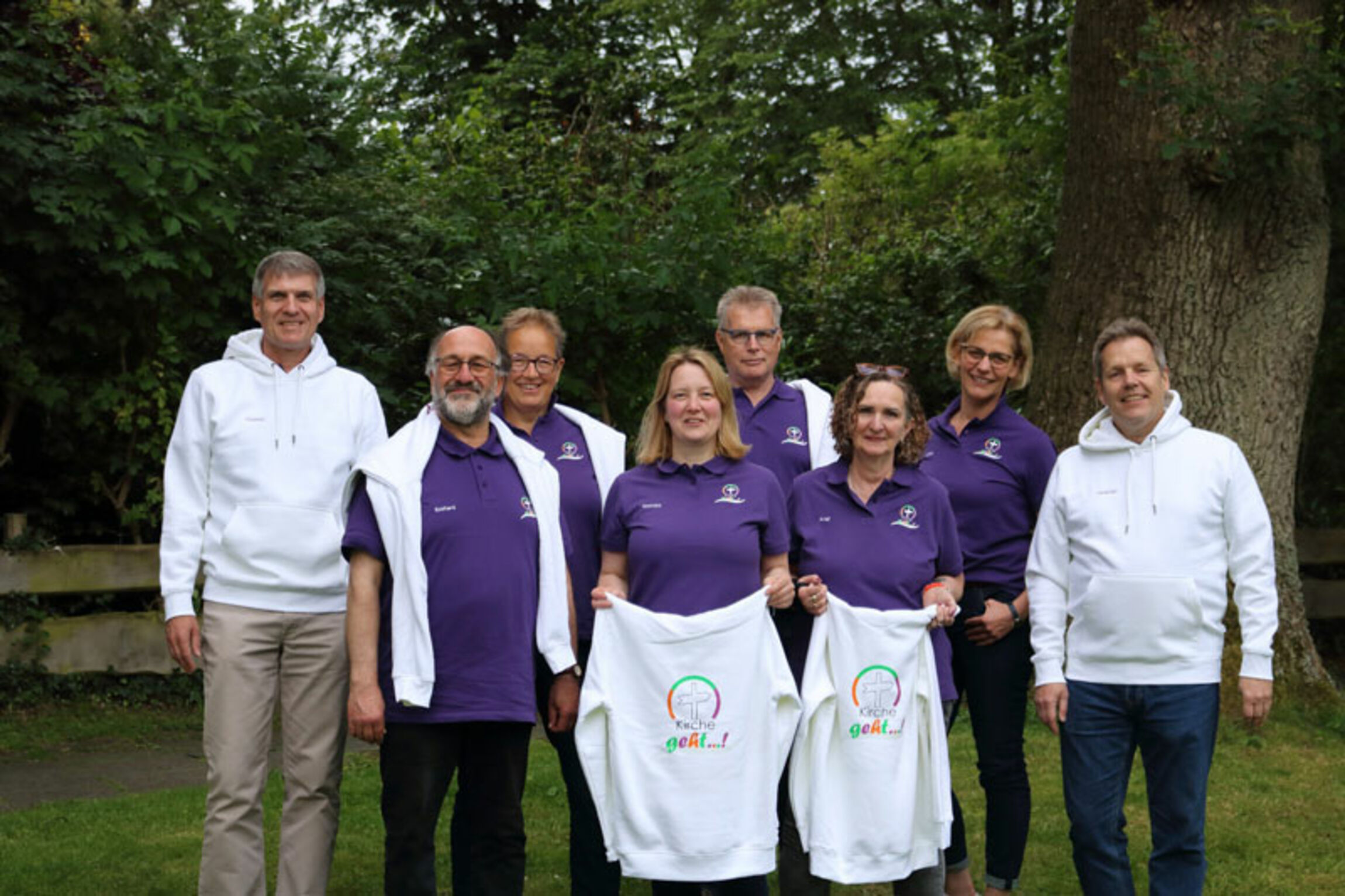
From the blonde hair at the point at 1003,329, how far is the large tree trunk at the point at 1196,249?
3.46m

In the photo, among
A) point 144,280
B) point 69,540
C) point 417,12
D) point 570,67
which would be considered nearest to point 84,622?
point 69,540

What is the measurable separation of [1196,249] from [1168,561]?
4.40 metres

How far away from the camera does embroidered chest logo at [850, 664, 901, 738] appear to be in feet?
13.7

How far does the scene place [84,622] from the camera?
8.85 m

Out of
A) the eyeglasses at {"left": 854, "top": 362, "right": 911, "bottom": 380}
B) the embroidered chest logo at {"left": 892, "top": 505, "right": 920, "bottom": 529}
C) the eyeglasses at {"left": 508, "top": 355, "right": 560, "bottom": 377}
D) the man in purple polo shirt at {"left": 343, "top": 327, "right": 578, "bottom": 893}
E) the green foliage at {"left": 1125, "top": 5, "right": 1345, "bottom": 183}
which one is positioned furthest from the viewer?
the green foliage at {"left": 1125, "top": 5, "right": 1345, "bottom": 183}

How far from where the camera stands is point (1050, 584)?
14.5ft

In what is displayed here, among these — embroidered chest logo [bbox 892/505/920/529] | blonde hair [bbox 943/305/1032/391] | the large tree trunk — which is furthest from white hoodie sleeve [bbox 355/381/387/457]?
the large tree trunk

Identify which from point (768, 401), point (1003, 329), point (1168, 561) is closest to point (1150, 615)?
point (1168, 561)

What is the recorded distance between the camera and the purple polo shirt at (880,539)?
4277mm

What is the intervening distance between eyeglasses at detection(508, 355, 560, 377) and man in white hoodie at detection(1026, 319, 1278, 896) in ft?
5.37

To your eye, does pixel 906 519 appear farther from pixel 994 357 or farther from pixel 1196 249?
pixel 1196 249

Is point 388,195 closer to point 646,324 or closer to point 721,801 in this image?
point 646,324

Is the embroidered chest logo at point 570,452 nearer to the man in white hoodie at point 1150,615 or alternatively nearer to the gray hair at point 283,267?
the gray hair at point 283,267

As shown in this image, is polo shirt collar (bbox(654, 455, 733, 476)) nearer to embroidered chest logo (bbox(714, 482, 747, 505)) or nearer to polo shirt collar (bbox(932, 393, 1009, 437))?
embroidered chest logo (bbox(714, 482, 747, 505))
